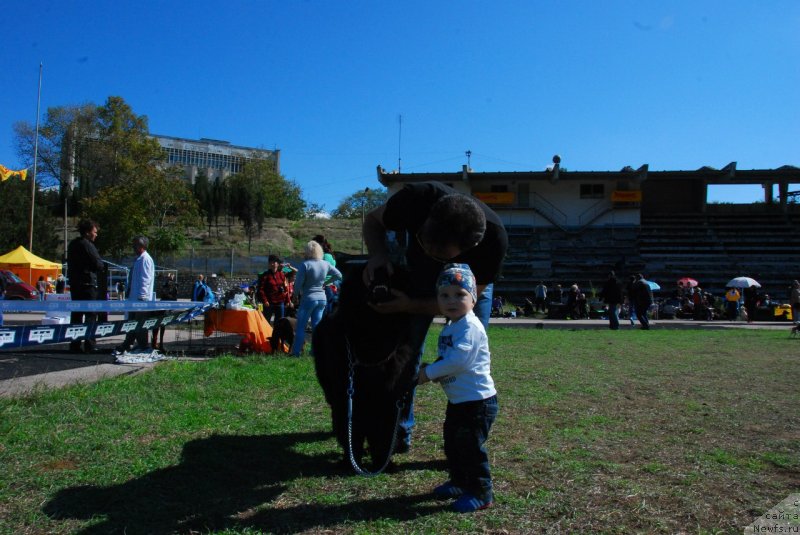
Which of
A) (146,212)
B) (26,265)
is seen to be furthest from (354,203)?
(26,265)

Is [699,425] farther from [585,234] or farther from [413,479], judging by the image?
[585,234]

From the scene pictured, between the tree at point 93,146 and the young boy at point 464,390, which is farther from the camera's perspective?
the tree at point 93,146

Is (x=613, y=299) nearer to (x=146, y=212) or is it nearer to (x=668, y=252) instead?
(x=668, y=252)

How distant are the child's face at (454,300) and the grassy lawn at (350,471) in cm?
95

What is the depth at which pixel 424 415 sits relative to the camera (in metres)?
4.67

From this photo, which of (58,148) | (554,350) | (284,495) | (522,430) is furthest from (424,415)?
(58,148)

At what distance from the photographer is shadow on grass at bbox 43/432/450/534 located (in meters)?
2.54

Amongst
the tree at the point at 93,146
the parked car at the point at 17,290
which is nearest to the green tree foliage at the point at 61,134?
the tree at the point at 93,146

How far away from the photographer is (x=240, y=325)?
28.3 ft

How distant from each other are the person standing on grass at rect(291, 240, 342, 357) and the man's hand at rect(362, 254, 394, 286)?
5.33 metres

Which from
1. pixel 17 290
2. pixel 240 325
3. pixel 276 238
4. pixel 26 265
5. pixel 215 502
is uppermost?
pixel 276 238

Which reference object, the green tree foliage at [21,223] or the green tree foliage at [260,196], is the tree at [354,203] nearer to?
the green tree foliage at [260,196]

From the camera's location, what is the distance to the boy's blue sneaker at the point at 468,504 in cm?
269

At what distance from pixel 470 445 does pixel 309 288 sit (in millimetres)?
5893
